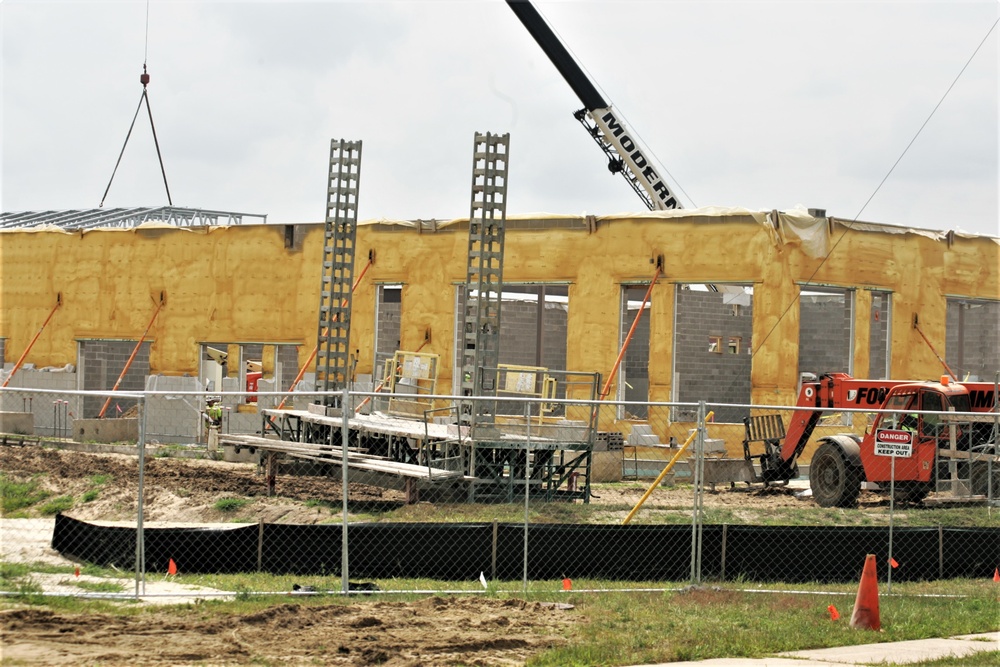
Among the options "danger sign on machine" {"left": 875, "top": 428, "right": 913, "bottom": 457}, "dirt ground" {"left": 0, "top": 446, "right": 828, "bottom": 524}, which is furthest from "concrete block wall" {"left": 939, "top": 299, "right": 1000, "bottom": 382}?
"danger sign on machine" {"left": 875, "top": 428, "right": 913, "bottom": 457}

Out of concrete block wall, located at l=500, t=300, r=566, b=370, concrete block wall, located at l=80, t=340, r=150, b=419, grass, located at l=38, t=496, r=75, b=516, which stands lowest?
grass, located at l=38, t=496, r=75, b=516

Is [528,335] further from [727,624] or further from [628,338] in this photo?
[727,624]

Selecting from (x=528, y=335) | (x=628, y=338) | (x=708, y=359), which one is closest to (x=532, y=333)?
(x=528, y=335)

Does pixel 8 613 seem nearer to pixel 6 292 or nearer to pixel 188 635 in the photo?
pixel 188 635

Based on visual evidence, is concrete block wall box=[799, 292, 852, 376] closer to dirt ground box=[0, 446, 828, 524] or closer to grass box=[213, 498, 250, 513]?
dirt ground box=[0, 446, 828, 524]

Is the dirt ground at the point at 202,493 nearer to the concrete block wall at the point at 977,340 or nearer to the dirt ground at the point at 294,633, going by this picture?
the dirt ground at the point at 294,633

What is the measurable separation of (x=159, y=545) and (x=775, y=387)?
18.4 metres

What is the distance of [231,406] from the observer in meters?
33.3

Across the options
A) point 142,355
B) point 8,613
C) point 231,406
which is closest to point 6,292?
point 142,355

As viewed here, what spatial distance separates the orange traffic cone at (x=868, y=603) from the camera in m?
11.1

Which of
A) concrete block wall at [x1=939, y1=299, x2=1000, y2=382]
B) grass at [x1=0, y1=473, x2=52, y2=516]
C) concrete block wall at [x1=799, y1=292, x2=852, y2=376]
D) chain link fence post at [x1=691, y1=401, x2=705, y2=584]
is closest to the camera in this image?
chain link fence post at [x1=691, y1=401, x2=705, y2=584]

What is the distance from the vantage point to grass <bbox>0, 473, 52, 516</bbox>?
17.0 metres

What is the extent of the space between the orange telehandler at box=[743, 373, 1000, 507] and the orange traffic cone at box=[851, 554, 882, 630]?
7072mm

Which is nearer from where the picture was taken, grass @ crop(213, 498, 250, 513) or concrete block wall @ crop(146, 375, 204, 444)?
grass @ crop(213, 498, 250, 513)
